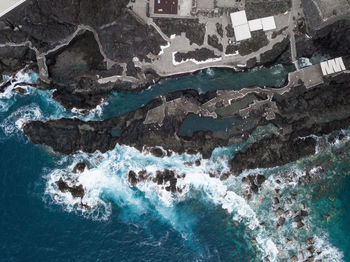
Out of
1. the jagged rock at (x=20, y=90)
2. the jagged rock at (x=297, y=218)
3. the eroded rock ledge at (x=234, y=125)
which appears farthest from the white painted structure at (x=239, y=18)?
the jagged rock at (x=20, y=90)

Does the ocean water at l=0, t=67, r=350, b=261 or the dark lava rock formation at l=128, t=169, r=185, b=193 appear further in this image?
the dark lava rock formation at l=128, t=169, r=185, b=193

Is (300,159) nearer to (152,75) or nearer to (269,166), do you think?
(269,166)

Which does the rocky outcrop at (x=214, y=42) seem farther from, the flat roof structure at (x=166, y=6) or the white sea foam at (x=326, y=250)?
the white sea foam at (x=326, y=250)

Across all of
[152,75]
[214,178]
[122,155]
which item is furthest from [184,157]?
[152,75]

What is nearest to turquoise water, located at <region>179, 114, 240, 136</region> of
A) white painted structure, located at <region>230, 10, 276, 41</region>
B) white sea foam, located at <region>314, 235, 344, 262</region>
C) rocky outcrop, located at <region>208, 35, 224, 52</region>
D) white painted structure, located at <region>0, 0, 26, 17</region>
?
rocky outcrop, located at <region>208, 35, 224, 52</region>

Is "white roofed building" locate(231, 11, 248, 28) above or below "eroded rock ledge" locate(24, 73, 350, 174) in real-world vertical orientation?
above

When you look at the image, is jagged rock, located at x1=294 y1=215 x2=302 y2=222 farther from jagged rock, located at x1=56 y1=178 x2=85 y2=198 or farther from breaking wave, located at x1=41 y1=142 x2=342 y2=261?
jagged rock, located at x1=56 y1=178 x2=85 y2=198

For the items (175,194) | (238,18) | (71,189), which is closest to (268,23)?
(238,18)
